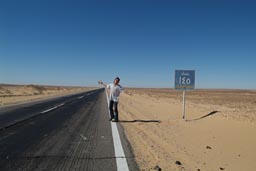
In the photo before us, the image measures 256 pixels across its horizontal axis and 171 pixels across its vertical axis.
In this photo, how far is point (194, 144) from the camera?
7.42 meters

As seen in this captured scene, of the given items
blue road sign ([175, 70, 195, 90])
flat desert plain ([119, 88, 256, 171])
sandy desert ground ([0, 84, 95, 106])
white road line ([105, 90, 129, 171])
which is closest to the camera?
white road line ([105, 90, 129, 171])

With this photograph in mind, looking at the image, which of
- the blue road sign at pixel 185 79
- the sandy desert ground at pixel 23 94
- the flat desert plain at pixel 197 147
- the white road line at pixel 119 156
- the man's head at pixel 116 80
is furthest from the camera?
the sandy desert ground at pixel 23 94

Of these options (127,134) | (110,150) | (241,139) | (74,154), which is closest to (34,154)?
(74,154)

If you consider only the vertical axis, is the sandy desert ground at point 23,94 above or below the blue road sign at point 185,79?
below

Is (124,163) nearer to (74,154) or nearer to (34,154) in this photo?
(74,154)

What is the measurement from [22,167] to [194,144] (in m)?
4.60

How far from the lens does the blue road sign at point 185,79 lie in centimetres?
1296

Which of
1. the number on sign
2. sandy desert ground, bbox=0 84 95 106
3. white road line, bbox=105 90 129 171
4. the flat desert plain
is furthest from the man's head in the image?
sandy desert ground, bbox=0 84 95 106

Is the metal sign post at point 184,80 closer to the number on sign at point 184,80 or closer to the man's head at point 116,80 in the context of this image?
the number on sign at point 184,80

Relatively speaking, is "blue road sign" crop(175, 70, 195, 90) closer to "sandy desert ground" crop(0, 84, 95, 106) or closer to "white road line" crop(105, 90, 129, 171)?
"white road line" crop(105, 90, 129, 171)

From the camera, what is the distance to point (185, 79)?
13.0m

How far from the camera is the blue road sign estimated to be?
13.0 m

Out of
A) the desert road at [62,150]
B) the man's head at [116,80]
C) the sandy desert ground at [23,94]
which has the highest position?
the man's head at [116,80]

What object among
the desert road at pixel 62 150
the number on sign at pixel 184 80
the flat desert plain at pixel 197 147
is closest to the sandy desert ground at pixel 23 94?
the desert road at pixel 62 150
